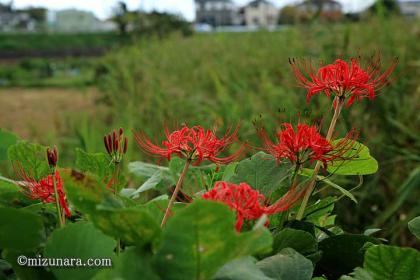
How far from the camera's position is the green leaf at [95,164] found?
1.79 feet

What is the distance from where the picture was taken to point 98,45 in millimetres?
33562

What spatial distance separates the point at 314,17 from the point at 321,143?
3.45m

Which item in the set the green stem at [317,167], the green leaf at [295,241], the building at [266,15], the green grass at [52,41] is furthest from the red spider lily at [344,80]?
the green grass at [52,41]

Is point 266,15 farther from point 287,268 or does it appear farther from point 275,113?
point 287,268

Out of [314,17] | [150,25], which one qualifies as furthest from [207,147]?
[150,25]

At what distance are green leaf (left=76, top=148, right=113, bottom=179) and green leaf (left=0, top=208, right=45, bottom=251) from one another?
171 millimetres

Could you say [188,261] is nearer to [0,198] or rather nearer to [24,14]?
[0,198]

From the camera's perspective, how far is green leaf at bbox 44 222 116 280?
0.38 m

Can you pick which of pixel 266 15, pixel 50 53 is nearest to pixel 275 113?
pixel 266 15

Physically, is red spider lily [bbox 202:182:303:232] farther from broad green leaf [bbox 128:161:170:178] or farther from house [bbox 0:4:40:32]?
house [bbox 0:4:40:32]

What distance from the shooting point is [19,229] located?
0.37 meters

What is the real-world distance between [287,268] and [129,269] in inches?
4.0

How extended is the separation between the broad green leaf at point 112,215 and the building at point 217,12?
37027mm

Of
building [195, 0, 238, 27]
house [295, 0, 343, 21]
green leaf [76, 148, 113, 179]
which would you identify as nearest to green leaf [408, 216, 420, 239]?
green leaf [76, 148, 113, 179]
